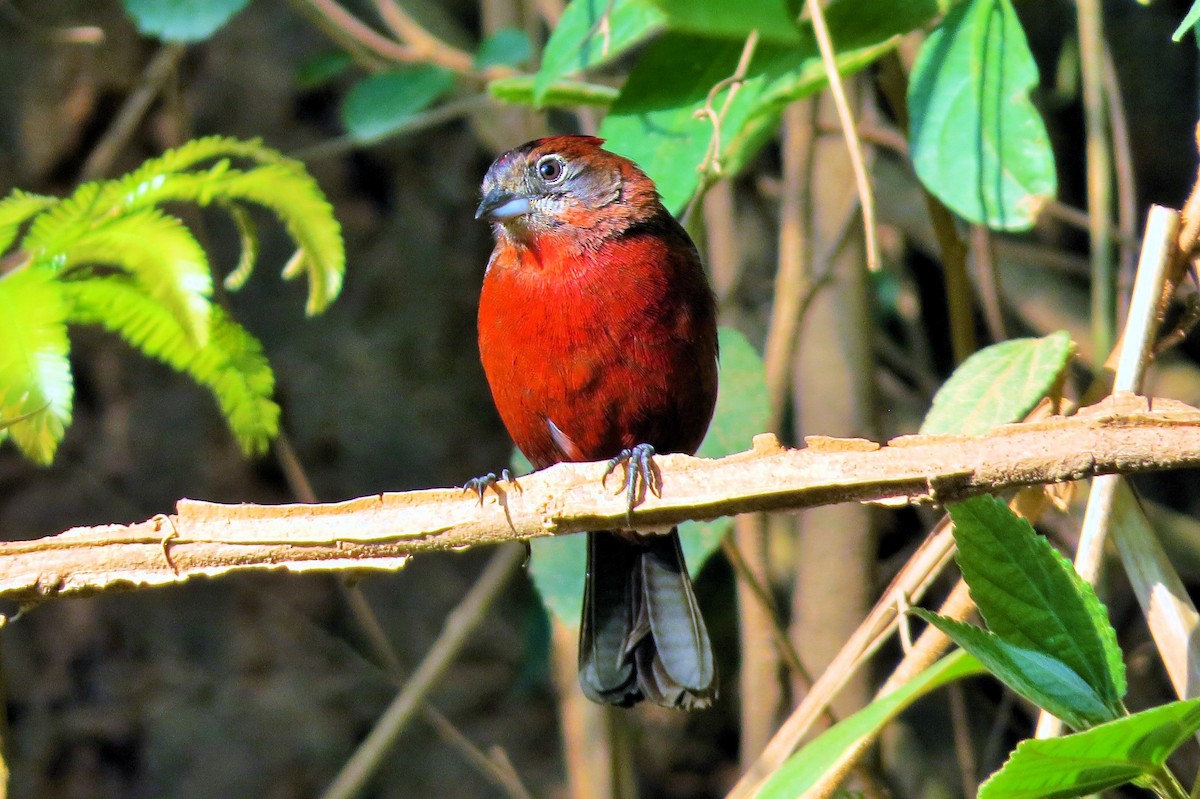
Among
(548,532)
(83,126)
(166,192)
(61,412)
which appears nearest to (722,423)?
(548,532)

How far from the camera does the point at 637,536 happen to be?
283 cm

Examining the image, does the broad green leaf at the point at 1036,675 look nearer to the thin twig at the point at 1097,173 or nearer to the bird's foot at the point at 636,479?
the bird's foot at the point at 636,479

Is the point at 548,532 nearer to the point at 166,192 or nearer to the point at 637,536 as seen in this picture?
the point at 166,192

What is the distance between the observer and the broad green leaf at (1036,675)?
1.24 m

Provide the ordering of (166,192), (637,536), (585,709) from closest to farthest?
(166,192)
(637,536)
(585,709)

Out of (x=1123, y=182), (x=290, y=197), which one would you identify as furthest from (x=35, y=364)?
(x=1123, y=182)

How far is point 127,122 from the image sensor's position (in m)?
3.82

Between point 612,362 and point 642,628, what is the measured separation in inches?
23.2

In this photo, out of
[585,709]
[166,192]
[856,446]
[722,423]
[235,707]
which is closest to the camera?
[856,446]

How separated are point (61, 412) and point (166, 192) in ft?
1.38

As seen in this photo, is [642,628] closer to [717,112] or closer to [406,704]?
[406,704]

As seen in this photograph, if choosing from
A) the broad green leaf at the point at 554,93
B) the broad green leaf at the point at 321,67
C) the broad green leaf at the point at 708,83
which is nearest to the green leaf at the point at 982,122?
the broad green leaf at the point at 708,83

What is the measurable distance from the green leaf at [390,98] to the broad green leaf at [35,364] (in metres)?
1.93

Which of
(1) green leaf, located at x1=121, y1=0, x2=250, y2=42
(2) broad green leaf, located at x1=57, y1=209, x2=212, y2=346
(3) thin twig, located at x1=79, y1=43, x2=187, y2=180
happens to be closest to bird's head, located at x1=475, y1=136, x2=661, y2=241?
(1) green leaf, located at x1=121, y1=0, x2=250, y2=42
